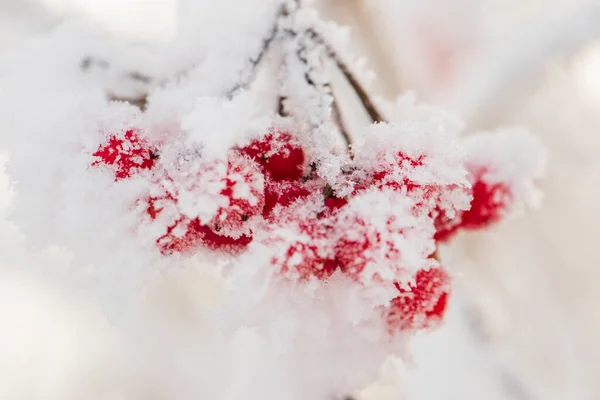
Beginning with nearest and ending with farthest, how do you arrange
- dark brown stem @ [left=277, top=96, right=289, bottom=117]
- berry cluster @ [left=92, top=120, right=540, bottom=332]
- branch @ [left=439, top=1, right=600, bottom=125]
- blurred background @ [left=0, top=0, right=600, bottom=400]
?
berry cluster @ [left=92, top=120, right=540, bottom=332], dark brown stem @ [left=277, top=96, right=289, bottom=117], branch @ [left=439, top=1, right=600, bottom=125], blurred background @ [left=0, top=0, right=600, bottom=400]

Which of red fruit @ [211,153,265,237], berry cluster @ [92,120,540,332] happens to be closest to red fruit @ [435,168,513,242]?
berry cluster @ [92,120,540,332]

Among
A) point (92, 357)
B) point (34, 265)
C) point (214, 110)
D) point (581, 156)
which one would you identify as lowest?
point (214, 110)

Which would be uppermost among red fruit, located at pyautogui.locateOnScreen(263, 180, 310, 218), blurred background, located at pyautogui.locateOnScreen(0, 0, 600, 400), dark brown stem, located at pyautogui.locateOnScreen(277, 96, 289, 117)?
blurred background, located at pyautogui.locateOnScreen(0, 0, 600, 400)

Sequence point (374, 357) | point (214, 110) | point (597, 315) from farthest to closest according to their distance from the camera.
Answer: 1. point (597, 315)
2. point (374, 357)
3. point (214, 110)

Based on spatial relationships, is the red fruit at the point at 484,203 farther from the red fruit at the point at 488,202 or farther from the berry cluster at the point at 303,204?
the berry cluster at the point at 303,204

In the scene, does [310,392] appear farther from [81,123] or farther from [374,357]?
[81,123]

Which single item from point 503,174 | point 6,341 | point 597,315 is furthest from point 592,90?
point 6,341

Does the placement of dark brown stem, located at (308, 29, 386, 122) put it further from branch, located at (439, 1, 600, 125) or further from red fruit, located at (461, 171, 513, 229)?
branch, located at (439, 1, 600, 125)

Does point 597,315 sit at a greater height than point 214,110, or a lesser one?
greater
